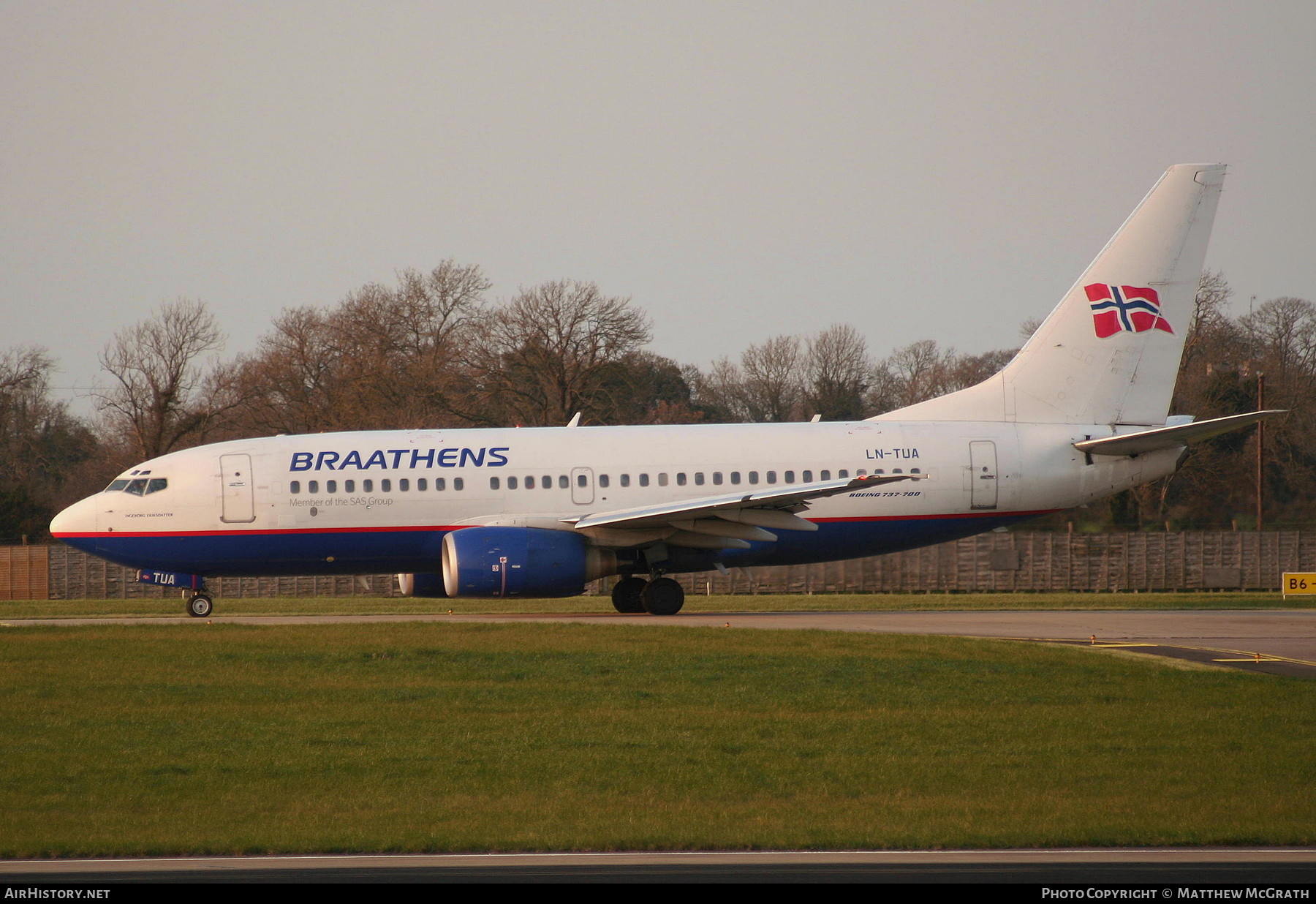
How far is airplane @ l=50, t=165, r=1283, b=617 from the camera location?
73.8 feet

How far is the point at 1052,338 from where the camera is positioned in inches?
987

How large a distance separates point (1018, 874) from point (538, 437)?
57.8ft

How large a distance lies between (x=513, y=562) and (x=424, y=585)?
171 inches

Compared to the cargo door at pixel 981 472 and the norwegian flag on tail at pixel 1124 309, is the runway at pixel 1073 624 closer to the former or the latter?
the cargo door at pixel 981 472

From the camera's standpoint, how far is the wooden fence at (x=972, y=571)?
35906mm

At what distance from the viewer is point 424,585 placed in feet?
81.6

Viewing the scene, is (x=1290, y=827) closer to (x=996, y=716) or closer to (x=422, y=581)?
(x=996, y=716)

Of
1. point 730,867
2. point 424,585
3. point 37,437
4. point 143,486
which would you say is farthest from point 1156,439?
→ point 37,437

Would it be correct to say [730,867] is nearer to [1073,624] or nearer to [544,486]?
[1073,624]

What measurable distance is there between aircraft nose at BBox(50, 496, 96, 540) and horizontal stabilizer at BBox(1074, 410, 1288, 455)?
59.5ft

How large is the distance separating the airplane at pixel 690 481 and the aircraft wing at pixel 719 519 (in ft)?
0.14

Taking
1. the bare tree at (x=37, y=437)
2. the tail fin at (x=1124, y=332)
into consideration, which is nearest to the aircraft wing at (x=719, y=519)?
the tail fin at (x=1124, y=332)

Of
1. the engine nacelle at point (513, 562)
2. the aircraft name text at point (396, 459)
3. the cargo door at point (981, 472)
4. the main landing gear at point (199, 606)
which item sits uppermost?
the aircraft name text at point (396, 459)
